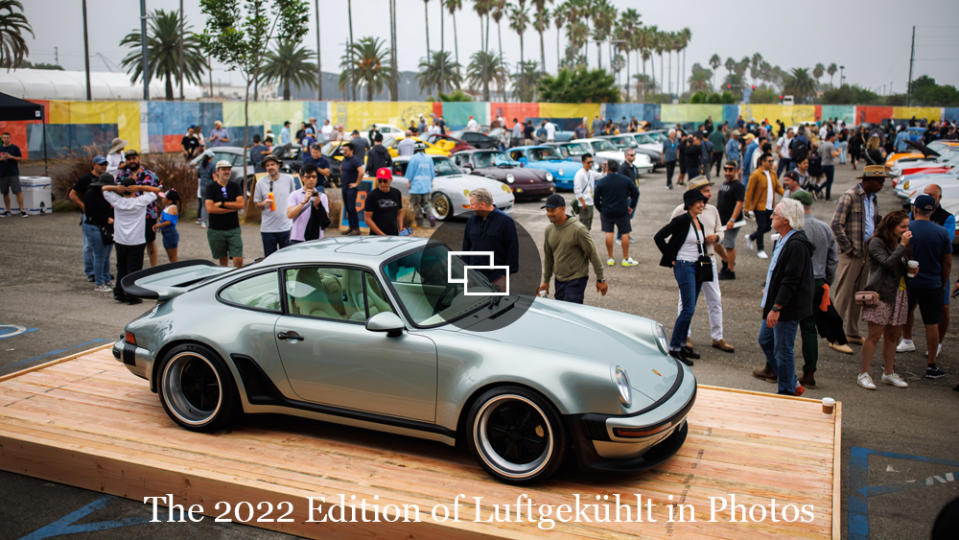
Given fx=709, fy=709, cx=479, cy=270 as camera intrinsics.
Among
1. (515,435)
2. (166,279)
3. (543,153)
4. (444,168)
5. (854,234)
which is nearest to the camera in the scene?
(515,435)

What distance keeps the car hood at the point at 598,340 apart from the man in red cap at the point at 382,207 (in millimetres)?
4594

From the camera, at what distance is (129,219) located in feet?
31.7

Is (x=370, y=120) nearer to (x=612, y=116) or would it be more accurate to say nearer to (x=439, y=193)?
(x=612, y=116)

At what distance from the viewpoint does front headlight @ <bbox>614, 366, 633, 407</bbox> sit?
414cm

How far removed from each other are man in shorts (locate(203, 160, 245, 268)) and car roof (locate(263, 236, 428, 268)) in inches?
177

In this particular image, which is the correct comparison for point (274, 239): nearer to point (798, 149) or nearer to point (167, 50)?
point (798, 149)

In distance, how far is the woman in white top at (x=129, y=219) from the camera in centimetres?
966

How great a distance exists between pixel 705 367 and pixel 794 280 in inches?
66.2

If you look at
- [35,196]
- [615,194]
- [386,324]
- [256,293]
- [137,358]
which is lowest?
[137,358]

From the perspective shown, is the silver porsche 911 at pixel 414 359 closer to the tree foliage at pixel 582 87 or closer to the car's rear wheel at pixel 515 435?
the car's rear wheel at pixel 515 435

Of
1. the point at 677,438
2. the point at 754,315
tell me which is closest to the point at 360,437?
the point at 677,438

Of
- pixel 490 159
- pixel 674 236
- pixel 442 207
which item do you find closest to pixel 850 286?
pixel 674 236

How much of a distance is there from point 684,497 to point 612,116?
51.2 m

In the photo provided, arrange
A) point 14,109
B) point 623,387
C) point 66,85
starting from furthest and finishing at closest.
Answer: point 66,85, point 14,109, point 623,387
